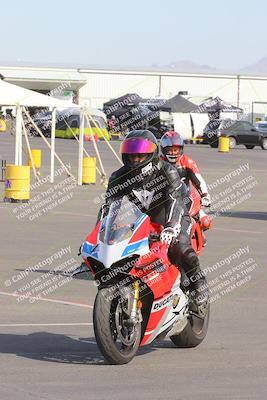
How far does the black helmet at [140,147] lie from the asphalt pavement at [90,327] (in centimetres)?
153

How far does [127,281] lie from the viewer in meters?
8.77

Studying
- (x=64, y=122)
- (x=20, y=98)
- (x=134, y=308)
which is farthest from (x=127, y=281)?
(x=64, y=122)

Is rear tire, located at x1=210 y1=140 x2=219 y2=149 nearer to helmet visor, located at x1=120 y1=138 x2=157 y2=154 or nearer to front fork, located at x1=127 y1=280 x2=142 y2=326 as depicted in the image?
helmet visor, located at x1=120 y1=138 x2=157 y2=154

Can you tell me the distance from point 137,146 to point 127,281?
3.63 feet

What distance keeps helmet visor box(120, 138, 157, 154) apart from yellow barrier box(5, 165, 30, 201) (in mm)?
18498

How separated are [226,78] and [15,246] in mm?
80355

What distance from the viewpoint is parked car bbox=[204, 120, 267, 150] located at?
6581cm

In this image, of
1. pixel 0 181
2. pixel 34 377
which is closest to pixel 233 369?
pixel 34 377

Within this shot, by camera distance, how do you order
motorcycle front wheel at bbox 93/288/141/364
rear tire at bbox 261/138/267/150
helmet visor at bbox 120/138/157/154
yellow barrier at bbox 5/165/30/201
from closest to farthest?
motorcycle front wheel at bbox 93/288/141/364
helmet visor at bbox 120/138/157/154
yellow barrier at bbox 5/165/30/201
rear tire at bbox 261/138/267/150

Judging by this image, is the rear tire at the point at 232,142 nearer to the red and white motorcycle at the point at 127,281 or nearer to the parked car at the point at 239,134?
the parked car at the point at 239,134

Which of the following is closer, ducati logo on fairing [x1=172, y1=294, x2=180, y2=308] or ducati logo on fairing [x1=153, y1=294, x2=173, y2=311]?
ducati logo on fairing [x1=153, y1=294, x2=173, y2=311]

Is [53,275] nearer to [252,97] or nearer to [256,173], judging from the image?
[256,173]

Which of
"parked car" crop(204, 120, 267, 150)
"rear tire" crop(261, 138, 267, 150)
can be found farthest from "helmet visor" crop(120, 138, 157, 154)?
"rear tire" crop(261, 138, 267, 150)

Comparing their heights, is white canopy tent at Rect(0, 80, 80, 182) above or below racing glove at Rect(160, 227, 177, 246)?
below
